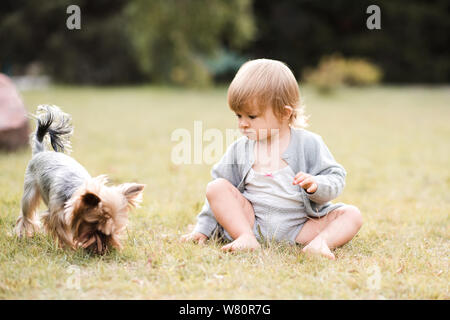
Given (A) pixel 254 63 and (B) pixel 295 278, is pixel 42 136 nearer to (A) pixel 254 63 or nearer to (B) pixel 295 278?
(A) pixel 254 63

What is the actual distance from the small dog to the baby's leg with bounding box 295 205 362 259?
1223 millimetres

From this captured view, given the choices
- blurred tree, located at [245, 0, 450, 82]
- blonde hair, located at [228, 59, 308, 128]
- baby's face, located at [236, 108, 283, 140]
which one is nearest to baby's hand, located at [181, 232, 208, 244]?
baby's face, located at [236, 108, 283, 140]

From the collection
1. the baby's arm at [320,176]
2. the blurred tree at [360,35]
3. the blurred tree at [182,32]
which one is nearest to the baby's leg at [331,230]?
the baby's arm at [320,176]

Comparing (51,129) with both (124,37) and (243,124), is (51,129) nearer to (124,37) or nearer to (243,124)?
(243,124)

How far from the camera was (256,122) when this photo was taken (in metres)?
3.30

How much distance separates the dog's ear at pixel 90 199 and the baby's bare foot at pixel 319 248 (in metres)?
1.42

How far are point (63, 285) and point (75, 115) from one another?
9605 mm

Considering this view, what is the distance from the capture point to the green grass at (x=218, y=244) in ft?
8.74

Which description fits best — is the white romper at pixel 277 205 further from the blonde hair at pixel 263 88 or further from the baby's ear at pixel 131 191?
the baby's ear at pixel 131 191

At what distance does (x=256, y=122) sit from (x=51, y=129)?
5.63ft

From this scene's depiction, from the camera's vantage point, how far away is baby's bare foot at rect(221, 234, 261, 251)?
3.19 meters

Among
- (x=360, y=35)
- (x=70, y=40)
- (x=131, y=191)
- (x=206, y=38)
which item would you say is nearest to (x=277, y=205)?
(x=131, y=191)

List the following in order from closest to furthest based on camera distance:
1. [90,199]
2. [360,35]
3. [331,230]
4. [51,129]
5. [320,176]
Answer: [90,199] < [320,176] < [331,230] < [51,129] < [360,35]

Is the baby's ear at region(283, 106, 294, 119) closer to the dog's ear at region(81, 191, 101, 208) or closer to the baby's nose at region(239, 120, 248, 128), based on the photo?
the baby's nose at region(239, 120, 248, 128)
